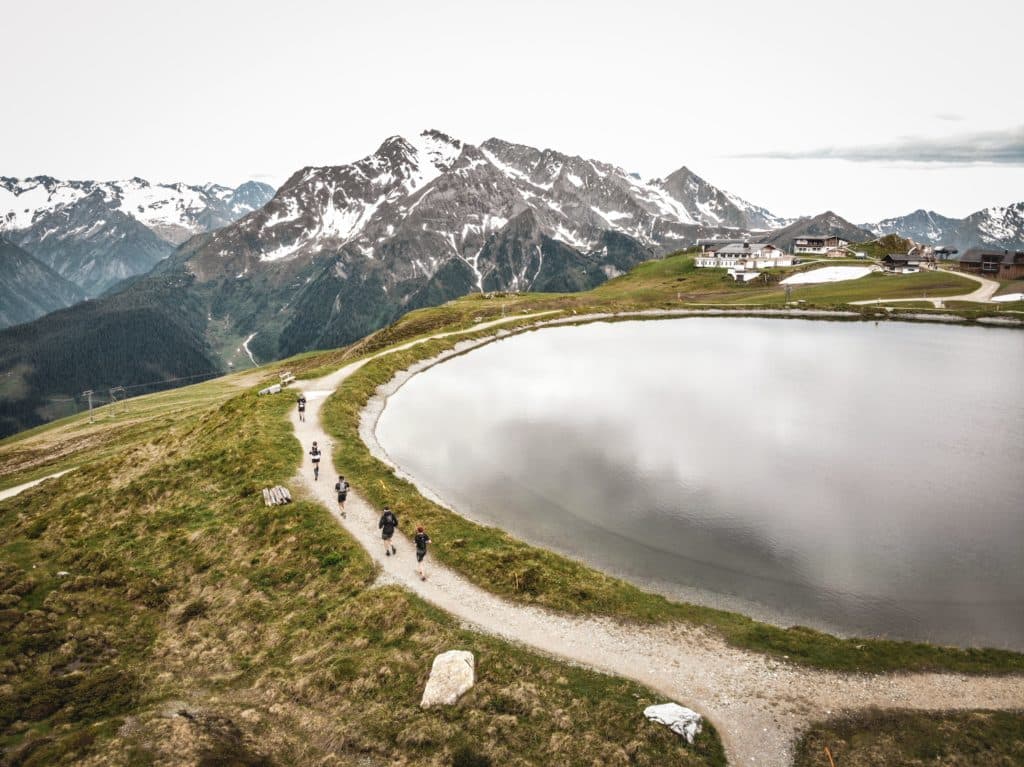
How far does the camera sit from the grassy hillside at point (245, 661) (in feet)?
63.2

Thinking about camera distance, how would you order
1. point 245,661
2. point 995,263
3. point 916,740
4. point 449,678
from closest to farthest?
1. point 916,740
2. point 449,678
3. point 245,661
4. point 995,263

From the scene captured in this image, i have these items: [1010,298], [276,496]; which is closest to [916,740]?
[276,496]

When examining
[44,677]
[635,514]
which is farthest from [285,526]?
[635,514]

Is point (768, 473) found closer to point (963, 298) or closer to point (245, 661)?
point (245, 661)

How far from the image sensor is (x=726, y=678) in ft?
73.7

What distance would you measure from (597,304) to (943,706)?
399 ft

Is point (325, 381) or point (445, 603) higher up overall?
point (325, 381)

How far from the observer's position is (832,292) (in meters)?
144

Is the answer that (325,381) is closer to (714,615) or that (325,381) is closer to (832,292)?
(714,615)

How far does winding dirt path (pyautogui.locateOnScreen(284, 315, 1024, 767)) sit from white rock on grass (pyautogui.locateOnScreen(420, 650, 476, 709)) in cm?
308

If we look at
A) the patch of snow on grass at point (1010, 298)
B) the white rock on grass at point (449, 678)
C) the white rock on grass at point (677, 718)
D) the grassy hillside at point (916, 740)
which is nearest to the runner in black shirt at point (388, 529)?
→ the white rock on grass at point (449, 678)

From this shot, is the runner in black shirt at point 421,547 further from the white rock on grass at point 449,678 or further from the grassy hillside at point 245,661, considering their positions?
the white rock on grass at point 449,678

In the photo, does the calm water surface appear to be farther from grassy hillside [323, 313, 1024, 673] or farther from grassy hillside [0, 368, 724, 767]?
grassy hillside [0, 368, 724, 767]

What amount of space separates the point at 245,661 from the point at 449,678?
35.4 feet
